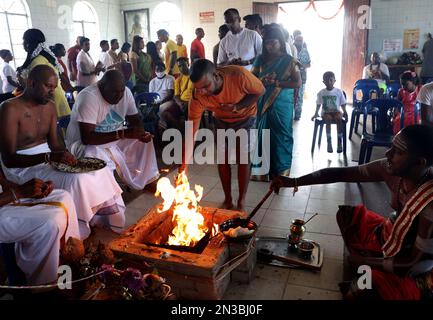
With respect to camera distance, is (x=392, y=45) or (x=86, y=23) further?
(x=86, y=23)

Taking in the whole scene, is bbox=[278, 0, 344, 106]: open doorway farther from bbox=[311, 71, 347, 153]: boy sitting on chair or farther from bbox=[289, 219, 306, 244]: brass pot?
bbox=[289, 219, 306, 244]: brass pot

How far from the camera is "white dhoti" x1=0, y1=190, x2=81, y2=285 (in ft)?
7.62

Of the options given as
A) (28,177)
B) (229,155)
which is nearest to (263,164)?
(229,155)

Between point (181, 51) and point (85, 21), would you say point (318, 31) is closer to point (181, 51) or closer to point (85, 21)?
point (181, 51)

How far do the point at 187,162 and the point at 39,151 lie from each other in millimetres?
1305

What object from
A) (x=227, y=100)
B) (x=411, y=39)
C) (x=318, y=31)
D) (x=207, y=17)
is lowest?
(x=227, y=100)

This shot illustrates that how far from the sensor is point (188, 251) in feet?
8.29

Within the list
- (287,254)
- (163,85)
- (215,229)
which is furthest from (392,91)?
(215,229)

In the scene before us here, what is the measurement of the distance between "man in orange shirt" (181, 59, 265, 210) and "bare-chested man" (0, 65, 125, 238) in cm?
83

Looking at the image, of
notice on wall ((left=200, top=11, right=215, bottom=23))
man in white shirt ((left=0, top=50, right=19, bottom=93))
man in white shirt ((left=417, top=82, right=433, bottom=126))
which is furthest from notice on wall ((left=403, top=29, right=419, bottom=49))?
man in white shirt ((left=0, top=50, right=19, bottom=93))

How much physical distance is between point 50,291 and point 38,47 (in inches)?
142
